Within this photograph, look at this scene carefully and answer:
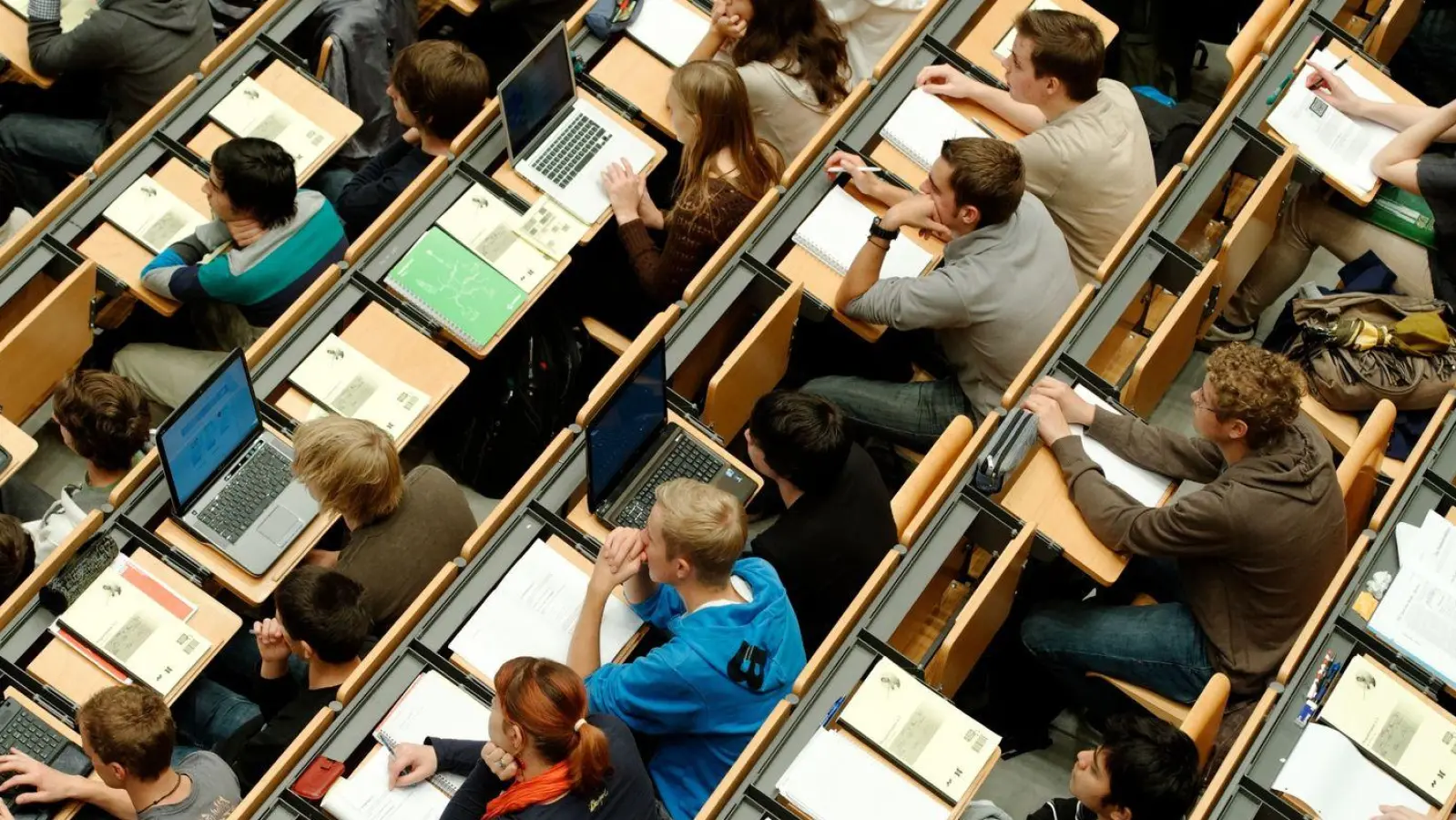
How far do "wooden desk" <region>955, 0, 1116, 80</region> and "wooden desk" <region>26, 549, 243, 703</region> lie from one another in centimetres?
315

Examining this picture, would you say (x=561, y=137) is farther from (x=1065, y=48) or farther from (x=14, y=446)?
(x=14, y=446)

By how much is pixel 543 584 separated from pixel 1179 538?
5.67ft

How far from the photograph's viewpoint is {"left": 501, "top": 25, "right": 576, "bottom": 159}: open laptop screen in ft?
18.2

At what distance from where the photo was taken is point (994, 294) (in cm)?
531

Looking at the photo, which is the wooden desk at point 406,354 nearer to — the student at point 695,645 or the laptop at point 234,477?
the laptop at point 234,477

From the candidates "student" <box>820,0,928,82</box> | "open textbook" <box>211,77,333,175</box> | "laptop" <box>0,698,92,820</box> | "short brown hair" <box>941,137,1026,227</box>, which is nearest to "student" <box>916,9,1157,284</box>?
"short brown hair" <box>941,137,1026,227</box>

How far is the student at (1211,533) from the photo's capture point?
472 centimetres

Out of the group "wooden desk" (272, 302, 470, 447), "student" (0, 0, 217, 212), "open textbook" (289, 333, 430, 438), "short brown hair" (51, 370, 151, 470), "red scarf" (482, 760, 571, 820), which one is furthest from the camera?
"student" (0, 0, 217, 212)

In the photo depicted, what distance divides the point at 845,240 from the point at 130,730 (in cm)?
263

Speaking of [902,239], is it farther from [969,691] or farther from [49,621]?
[49,621]

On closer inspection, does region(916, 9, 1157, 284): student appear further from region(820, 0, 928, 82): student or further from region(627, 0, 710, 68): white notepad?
region(627, 0, 710, 68): white notepad

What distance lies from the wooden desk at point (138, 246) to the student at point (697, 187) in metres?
1.35

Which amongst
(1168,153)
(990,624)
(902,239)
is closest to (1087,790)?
(990,624)

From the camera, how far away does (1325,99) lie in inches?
239
